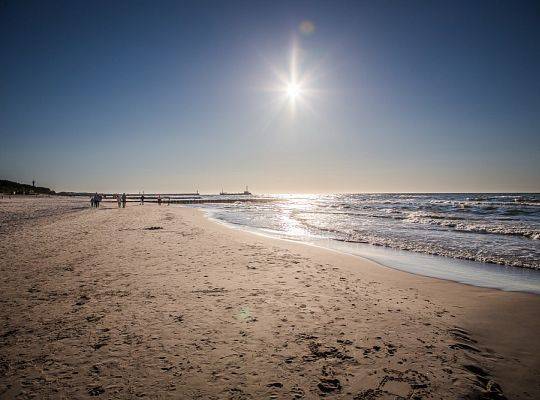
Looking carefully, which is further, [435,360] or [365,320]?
[365,320]

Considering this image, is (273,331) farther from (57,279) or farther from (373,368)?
(57,279)

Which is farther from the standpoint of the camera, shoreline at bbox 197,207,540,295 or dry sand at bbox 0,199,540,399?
shoreline at bbox 197,207,540,295

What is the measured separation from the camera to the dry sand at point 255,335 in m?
3.51

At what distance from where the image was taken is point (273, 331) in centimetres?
491

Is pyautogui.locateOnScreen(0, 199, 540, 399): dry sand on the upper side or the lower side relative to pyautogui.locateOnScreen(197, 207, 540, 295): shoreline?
upper

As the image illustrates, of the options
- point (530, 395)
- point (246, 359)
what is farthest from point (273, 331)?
point (530, 395)

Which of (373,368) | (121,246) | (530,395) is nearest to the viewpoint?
(530,395)

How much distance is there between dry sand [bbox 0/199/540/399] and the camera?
351cm

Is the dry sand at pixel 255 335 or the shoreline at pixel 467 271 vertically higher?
the dry sand at pixel 255 335

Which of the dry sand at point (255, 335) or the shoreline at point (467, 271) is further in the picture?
the shoreline at point (467, 271)

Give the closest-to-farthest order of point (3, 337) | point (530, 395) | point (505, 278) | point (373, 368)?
point (530, 395), point (373, 368), point (3, 337), point (505, 278)

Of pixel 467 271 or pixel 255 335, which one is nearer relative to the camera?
pixel 255 335

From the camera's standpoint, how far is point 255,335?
4742 mm

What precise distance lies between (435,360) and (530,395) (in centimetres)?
104
